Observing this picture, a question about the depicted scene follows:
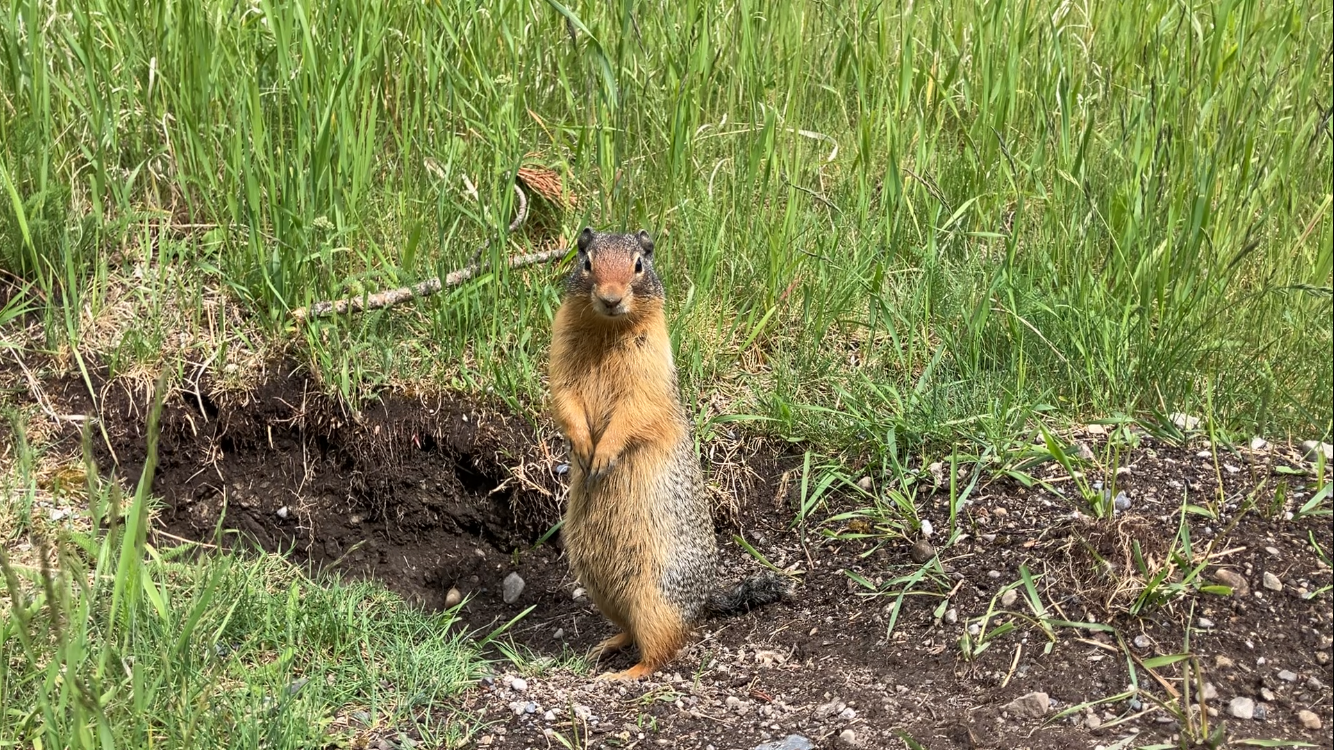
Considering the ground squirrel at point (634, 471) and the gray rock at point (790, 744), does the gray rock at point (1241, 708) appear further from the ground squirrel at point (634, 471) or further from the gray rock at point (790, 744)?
the ground squirrel at point (634, 471)

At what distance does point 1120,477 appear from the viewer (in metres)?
3.66

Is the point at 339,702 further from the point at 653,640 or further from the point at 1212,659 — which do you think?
the point at 1212,659

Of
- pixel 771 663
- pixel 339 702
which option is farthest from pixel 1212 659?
pixel 339 702

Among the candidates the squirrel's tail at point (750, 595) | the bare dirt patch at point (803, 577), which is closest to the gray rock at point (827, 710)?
the bare dirt patch at point (803, 577)

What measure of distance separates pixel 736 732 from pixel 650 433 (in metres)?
1.02

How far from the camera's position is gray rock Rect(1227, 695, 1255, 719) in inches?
111

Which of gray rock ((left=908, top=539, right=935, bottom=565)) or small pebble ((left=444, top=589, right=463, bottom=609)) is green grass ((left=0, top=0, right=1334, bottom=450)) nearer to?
gray rock ((left=908, top=539, right=935, bottom=565))

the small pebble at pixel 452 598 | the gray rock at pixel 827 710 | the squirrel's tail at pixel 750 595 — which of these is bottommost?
the small pebble at pixel 452 598

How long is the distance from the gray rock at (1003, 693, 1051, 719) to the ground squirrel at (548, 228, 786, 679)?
3.13 ft

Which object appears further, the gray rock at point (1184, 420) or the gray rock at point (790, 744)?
the gray rock at point (1184, 420)

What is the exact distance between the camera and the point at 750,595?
3.81 meters

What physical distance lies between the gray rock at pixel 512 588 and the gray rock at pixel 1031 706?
1.98m

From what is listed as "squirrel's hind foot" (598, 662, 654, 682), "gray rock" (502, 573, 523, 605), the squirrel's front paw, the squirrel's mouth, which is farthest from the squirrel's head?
"gray rock" (502, 573, 523, 605)

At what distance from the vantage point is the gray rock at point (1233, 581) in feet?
10.4
